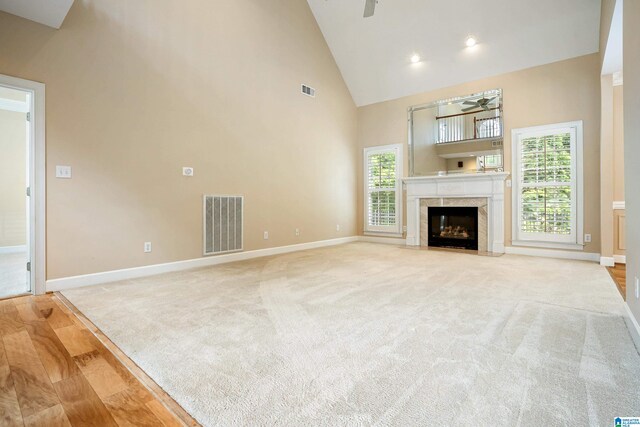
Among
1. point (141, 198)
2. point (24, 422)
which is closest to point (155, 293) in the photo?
point (141, 198)

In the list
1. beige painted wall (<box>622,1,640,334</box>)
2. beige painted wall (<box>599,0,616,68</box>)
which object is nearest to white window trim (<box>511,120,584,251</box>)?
beige painted wall (<box>599,0,616,68</box>)

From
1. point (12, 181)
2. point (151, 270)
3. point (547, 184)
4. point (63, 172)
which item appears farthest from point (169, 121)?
point (547, 184)

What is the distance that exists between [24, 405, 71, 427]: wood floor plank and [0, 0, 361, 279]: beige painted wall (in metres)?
2.57

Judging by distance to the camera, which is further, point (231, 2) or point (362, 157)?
point (362, 157)

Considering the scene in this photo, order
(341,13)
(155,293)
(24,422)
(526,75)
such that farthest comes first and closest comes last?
1. (341,13)
2. (526,75)
3. (155,293)
4. (24,422)

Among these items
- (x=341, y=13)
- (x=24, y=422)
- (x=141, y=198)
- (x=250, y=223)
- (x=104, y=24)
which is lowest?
(x=24, y=422)

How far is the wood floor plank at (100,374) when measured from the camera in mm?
1494

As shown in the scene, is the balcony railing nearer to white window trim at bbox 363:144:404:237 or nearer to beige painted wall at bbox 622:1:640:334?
white window trim at bbox 363:144:404:237

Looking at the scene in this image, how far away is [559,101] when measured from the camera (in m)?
5.21

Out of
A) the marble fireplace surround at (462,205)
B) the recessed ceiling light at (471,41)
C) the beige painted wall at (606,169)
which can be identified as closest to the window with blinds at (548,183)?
the beige painted wall at (606,169)

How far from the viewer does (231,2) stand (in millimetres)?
4980

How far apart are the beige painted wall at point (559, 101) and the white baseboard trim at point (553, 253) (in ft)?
0.31

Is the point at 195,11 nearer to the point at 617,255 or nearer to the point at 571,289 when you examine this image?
the point at 571,289

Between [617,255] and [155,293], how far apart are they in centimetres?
642
